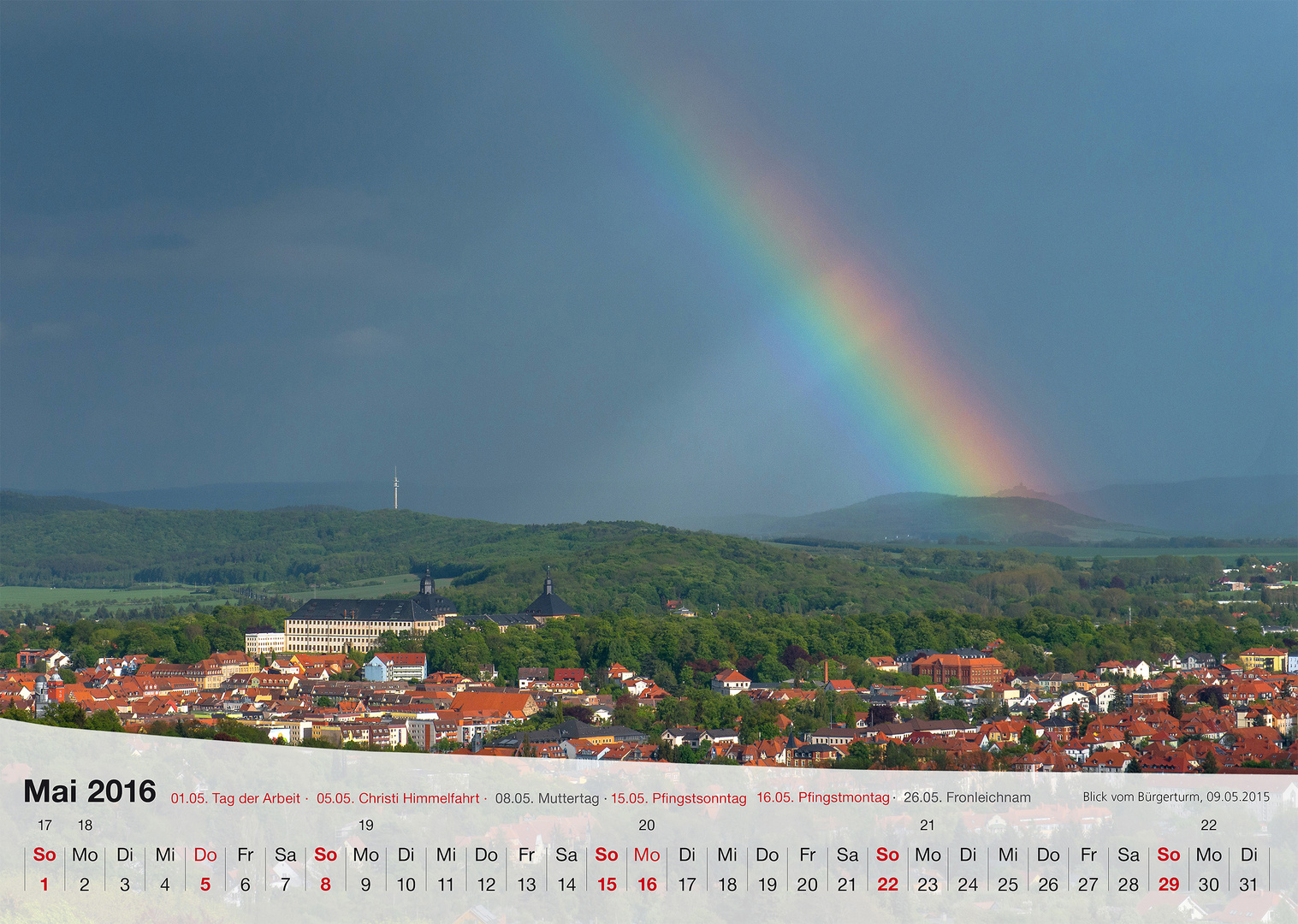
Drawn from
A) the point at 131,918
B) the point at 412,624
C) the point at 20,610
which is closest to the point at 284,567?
the point at 20,610

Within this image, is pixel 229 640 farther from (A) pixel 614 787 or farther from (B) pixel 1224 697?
(A) pixel 614 787

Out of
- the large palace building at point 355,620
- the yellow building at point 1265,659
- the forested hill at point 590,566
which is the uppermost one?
the forested hill at point 590,566

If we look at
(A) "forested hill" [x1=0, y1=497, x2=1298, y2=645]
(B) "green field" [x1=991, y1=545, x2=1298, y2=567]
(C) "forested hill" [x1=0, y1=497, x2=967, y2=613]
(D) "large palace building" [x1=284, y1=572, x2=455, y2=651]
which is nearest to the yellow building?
(A) "forested hill" [x1=0, y1=497, x2=1298, y2=645]

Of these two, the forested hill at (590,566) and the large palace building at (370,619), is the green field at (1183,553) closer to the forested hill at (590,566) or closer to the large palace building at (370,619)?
the forested hill at (590,566)

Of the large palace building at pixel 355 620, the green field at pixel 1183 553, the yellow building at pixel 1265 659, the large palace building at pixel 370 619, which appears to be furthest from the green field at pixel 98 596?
the green field at pixel 1183 553

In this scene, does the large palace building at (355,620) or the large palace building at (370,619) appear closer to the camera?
the large palace building at (370,619)

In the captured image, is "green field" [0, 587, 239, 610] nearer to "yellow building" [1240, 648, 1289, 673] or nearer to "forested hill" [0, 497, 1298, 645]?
"forested hill" [0, 497, 1298, 645]
